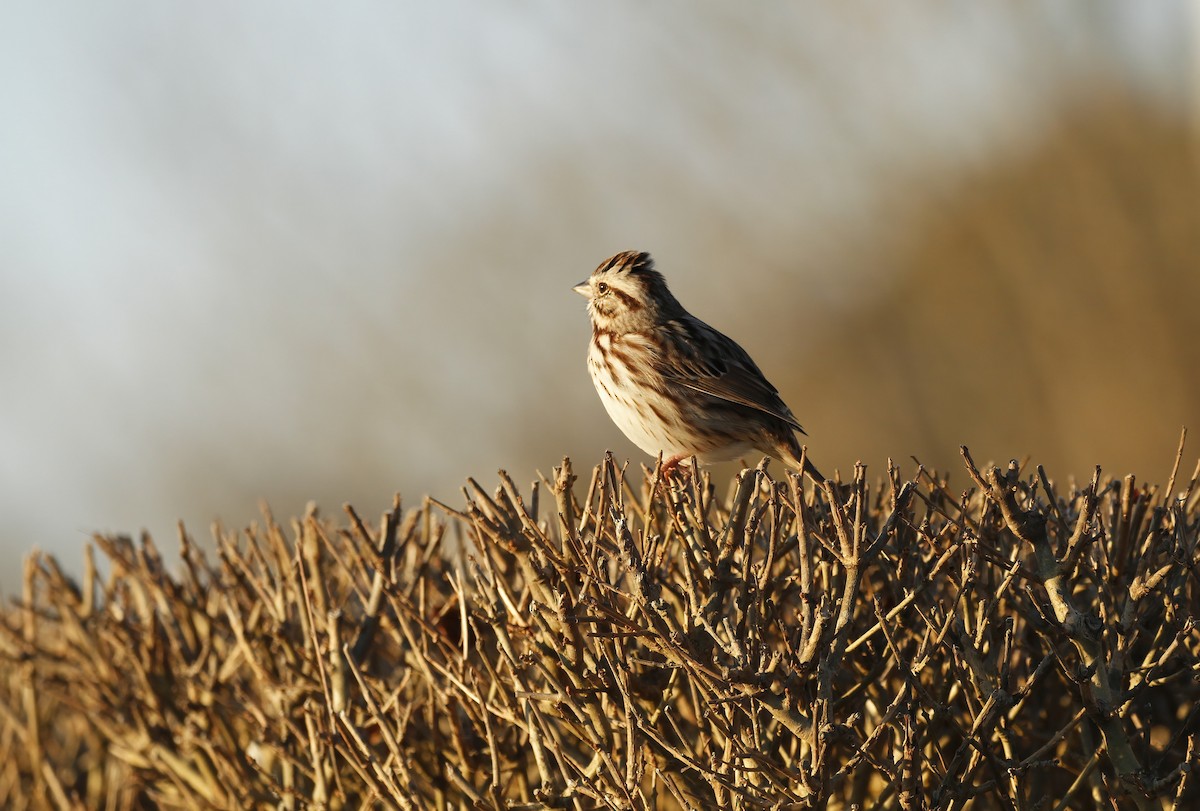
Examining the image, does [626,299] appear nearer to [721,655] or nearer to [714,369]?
[714,369]

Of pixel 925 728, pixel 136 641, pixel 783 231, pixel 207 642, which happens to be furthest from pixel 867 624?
pixel 783 231

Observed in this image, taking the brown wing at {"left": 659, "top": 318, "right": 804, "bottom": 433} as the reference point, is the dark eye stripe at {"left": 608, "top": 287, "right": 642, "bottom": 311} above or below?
above

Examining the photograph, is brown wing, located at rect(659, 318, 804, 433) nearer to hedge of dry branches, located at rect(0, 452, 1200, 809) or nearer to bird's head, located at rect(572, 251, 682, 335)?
bird's head, located at rect(572, 251, 682, 335)

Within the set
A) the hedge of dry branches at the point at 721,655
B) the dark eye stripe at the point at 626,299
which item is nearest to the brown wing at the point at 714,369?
the dark eye stripe at the point at 626,299

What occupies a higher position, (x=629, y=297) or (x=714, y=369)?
(x=629, y=297)

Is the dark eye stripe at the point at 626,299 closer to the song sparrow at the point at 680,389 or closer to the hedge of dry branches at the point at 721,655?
the song sparrow at the point at 680,389

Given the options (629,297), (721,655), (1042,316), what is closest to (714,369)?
(629,297)

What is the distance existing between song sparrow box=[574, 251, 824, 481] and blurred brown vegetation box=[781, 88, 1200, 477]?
23.8 ft

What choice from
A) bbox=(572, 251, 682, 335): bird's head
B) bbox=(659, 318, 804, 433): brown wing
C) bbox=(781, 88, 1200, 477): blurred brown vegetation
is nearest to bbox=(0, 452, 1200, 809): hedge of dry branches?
bbox=(659, 318, 804, 433): brown wing

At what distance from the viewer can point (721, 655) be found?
251cm

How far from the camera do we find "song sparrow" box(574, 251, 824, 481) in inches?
185

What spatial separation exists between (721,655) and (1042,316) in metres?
10.0

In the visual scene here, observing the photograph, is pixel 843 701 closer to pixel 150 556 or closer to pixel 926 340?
pixel 150 556

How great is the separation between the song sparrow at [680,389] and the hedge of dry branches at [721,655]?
4.31 feet
